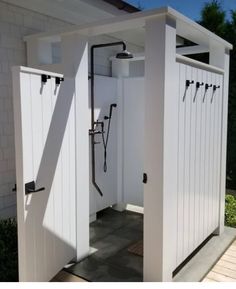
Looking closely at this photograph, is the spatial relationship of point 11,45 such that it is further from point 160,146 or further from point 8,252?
point 8,252

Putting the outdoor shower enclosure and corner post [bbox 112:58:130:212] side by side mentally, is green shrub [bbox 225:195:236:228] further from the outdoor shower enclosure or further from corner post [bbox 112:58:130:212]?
corner post [bbox 112:58:130:212]

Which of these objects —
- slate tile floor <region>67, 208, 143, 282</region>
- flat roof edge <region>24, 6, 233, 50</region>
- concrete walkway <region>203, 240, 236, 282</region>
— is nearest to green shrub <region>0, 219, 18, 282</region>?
slate tile floor <region>67, 208, 143, 282</region>

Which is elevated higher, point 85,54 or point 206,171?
point 85,54

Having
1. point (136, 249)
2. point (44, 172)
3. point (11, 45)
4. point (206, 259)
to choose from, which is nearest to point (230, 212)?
point (206, 259)

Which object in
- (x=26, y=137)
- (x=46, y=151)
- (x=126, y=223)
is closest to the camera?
(x=26, y=137)

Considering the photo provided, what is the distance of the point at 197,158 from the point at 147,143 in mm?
814

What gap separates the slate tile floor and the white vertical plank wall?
525 mm

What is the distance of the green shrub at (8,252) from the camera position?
269 cm

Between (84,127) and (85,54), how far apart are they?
72 centimetres

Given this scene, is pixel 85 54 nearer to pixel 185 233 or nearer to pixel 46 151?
pixel 46 151

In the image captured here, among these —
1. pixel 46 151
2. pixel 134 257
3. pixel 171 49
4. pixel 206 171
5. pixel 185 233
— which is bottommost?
pixel 134 257

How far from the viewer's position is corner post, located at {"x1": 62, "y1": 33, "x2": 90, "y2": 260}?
9.75ft

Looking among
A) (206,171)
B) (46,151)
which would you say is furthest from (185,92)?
(46,151)

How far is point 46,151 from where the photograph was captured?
2.59m
